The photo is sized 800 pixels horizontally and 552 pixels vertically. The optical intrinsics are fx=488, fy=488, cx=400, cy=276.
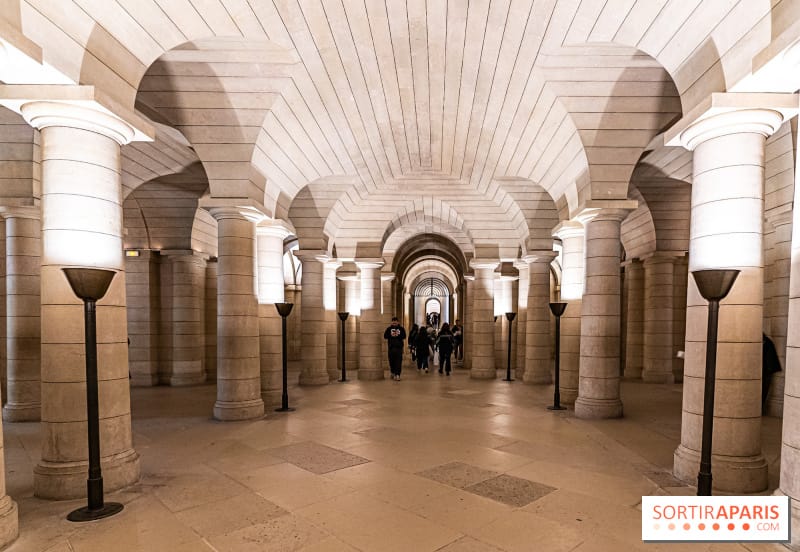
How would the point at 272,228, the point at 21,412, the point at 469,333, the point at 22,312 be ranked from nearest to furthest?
1. the point at 22,312
2. the point at 21,412
3. the point at 272,228
4. the point at 469,333

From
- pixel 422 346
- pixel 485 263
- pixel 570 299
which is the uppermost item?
pixel 485 263

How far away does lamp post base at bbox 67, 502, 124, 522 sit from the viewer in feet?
13.8

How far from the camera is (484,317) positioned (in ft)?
48.6

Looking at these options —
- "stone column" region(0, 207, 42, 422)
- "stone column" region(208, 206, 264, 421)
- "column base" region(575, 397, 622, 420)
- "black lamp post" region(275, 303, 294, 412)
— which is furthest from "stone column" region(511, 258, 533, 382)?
"stone column" region(0, 207, 42, 422)

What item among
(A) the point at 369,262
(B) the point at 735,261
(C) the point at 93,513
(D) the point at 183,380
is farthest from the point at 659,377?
(C) the point at 93,513

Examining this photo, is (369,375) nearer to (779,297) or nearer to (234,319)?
(234,319)

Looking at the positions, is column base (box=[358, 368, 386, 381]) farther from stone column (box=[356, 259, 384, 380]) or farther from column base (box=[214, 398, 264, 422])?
column base (box=[214, 398, 264, 422])

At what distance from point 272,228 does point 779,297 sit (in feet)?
32.2

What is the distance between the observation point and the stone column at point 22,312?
8.42 meters

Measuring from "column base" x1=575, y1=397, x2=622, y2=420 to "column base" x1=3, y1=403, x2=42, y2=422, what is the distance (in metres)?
9.59

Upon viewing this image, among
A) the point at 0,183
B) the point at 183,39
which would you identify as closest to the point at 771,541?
the point at 183,39

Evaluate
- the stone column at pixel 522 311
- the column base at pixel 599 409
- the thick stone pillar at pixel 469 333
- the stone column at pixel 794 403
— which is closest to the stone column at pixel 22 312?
the column base at pixel 599 409

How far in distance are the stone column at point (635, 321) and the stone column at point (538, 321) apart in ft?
10.8

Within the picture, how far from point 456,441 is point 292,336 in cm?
1550
